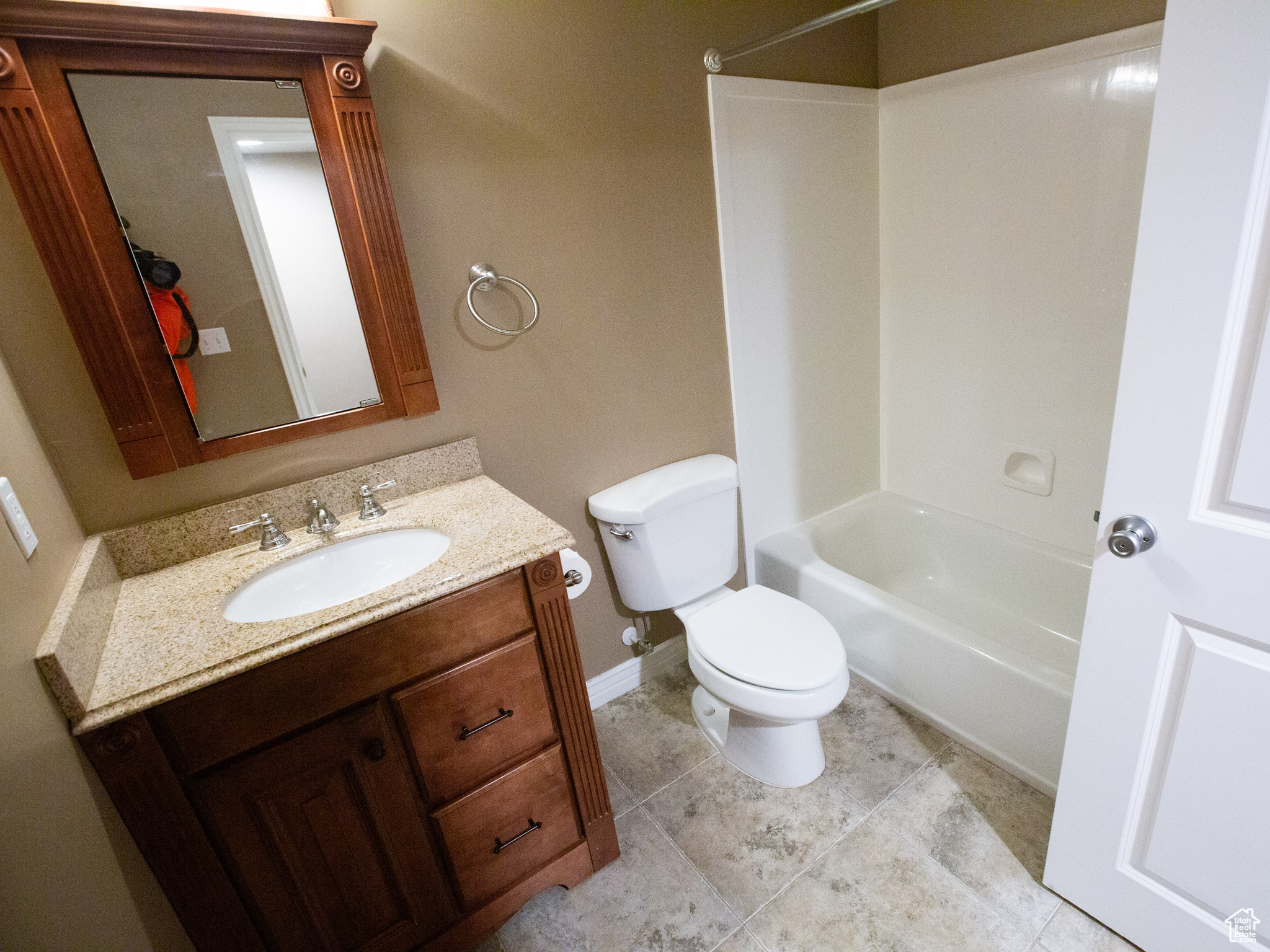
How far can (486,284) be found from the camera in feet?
4.98

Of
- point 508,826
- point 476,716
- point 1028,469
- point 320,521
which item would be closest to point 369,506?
point 320,521

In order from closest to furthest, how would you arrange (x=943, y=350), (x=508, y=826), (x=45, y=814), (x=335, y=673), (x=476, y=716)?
(x=45, y=814), (x=335, y=673), (x=476, y=716), (x=508, y=826), (x=943, y=350)

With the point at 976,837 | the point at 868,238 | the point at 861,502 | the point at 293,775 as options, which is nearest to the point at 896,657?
the point at 976,837

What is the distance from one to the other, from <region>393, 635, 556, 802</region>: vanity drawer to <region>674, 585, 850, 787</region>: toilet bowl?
19.3 inches

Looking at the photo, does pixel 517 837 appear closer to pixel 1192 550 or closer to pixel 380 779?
pixel 380 779

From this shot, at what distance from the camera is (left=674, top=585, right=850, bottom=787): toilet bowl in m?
1.48

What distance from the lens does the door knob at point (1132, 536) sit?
952 mm

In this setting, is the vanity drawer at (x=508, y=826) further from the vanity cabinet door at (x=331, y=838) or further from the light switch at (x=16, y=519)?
the light switch at (x=16, y=519)

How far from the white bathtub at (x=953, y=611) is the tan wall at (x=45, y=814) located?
5.68ft

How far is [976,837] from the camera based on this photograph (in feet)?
4.88

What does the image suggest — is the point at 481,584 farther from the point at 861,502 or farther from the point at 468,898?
the point at 861,502

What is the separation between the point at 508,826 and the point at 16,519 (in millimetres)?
1010

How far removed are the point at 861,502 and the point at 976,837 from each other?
4.07 ft

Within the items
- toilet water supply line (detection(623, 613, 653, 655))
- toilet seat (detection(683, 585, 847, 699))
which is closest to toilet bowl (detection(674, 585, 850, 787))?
toilet seat (detection(683, 585, 847, 699))
